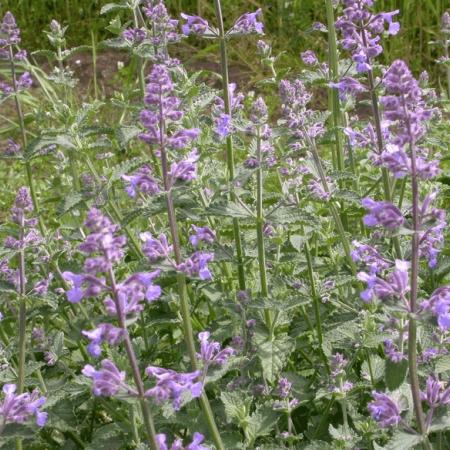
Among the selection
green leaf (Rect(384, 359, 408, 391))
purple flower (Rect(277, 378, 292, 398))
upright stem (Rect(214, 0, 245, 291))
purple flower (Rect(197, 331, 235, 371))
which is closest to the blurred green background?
upright stem (Rect(214, 0, 245, 291))

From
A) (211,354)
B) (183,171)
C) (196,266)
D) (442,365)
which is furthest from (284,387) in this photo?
(183,171)

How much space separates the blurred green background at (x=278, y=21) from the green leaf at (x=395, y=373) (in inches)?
242

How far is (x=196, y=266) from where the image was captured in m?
2.73

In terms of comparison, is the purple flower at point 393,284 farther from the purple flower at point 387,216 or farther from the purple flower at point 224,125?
the purple flower at point 224,125

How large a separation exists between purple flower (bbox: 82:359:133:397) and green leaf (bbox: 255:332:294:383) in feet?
3.46

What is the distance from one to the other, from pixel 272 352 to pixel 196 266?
0.79 m

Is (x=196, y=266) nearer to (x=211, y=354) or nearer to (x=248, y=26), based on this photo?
(x=211, y=354)

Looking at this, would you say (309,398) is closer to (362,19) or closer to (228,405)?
(228,405)

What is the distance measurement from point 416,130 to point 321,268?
176 cm

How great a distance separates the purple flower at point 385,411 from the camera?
257 centimetres

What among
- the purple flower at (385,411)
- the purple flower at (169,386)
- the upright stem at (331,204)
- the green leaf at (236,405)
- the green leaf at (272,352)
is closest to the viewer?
the purple flower at (169,386)

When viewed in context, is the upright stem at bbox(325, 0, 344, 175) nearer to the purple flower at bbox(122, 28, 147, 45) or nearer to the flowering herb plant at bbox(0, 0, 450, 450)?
the flowering herb plant at bbox(0, 0, 450, 450)

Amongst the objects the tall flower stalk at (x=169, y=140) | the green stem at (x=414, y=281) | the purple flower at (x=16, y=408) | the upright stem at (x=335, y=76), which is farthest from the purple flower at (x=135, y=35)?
the green stem at (x=414, y=281)

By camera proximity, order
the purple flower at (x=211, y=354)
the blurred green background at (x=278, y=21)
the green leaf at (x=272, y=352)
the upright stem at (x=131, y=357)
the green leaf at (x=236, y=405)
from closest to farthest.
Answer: the upright stem at (x=131, y=357), the purple flower at (x=211, y=354), the green leaf at (x=236, y=405), the green leaf at (x=272, y=352), the blurred green background at (x=278, y=21)
